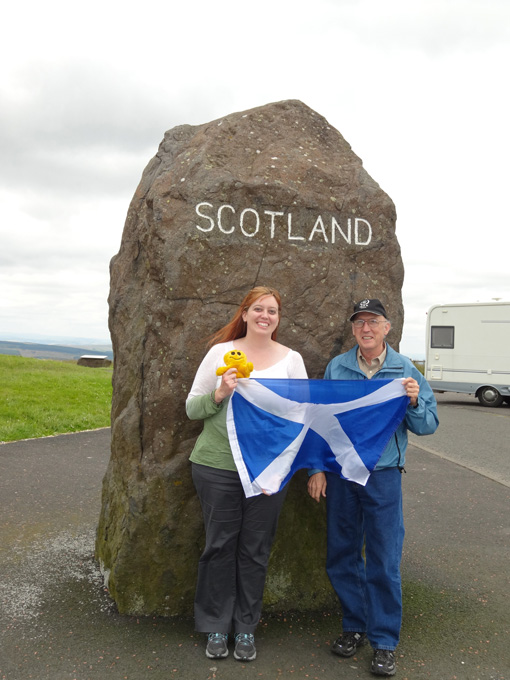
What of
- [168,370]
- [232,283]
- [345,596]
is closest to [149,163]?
[232,283]

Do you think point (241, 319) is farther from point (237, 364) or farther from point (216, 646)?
point (216, 646)

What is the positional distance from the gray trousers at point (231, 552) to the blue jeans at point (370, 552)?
440 mm

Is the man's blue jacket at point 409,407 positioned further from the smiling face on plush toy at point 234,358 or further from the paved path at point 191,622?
the paved path at point 191,622

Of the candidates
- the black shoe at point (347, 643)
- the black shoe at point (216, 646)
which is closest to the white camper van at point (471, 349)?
the black shoe at point (347, 643)

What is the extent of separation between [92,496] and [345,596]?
12.8 ft

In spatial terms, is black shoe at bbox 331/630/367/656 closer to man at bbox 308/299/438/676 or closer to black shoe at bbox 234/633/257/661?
man at bbox 308/299/438/676

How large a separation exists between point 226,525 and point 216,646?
0.70 m

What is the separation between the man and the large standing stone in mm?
565

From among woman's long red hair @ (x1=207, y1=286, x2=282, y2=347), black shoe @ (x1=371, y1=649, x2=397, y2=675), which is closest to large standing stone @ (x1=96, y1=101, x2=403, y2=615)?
woman's long red hair @ (x1=207, y1=286, x2=282, y2=347)

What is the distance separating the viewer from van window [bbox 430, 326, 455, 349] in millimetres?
16859

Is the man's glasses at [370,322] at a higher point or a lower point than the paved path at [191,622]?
higher

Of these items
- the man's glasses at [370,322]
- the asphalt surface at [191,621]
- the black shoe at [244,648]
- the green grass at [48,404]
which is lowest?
the asphalt surface at [191,621]

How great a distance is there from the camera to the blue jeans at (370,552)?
342 centimetres

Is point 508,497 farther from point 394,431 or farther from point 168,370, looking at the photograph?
point 168,370
